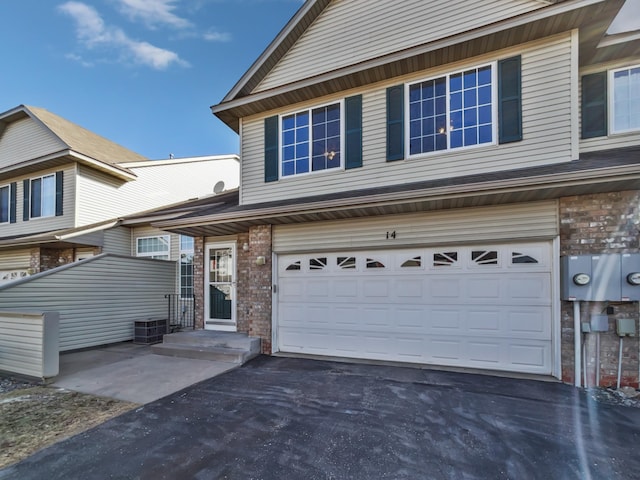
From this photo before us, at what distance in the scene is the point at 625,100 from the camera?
18.0 ft

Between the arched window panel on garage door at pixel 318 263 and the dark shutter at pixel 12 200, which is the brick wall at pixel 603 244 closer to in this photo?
the arched window panel on garage door at pixel 318 263

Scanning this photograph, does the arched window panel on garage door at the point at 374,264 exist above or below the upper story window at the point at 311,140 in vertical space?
below

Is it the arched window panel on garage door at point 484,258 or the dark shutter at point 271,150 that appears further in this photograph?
the dark shutter at point 271,150

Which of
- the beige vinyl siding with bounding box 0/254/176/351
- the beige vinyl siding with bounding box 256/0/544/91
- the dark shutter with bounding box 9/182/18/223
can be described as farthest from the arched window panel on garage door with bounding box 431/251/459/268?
the dark shutter with bounding box 9/182/18/223

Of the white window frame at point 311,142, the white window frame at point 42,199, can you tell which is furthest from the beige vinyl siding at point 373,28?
the white window frame at point 42,199

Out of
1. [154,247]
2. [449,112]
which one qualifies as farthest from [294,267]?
[154,247]

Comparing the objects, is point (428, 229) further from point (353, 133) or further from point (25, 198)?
point (25, 198)

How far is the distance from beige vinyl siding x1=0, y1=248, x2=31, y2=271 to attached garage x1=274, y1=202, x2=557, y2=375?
31.5ft

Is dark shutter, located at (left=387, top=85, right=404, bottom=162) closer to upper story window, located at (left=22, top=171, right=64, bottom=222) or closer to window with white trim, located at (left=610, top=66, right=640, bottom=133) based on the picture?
window with white trim, located at (left=610, top=66, right=640, bottom=133)

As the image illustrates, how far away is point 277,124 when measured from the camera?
7.29 meters

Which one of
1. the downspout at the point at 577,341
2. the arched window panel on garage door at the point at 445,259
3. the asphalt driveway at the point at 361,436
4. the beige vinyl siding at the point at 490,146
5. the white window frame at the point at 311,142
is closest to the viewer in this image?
the asphalt driveway at the point at 361,436

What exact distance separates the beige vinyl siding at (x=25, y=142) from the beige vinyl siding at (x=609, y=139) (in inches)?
551

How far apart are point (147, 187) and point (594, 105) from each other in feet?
43.6

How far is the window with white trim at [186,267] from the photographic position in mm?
9953
